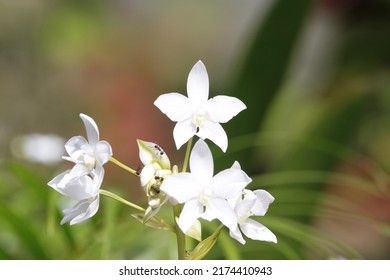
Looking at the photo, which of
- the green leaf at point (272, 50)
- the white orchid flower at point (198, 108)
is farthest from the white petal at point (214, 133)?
the green leaf at point (272, 50)

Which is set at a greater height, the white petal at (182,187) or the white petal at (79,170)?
the white petal at (79,170)

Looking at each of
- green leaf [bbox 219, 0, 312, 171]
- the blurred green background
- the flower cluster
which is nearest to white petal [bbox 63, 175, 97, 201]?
the flower cluster

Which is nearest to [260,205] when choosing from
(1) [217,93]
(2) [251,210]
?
(2) [251,210]

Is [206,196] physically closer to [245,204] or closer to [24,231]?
[245,204]

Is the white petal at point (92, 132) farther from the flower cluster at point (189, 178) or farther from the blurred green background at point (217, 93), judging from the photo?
the blurred green background at point (217, 93)

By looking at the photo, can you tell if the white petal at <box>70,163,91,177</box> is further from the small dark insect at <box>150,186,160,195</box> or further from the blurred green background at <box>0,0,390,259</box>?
the blurred green background at <box>0,0,390,259</box>

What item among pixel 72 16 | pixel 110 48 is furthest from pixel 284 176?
pixel 72 16
